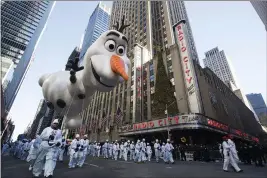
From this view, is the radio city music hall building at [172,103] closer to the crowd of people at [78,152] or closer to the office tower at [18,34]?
the crowd of people at [78,152]

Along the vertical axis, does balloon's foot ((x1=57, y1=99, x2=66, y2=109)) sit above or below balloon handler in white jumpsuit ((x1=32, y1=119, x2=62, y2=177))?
above

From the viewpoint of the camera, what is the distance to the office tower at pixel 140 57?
3388 cm

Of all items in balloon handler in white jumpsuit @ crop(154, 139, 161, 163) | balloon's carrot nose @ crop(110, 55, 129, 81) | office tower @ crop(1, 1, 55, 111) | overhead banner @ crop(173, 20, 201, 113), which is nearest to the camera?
balloon's carrot nose @ crop(110, 55, 129, 81)

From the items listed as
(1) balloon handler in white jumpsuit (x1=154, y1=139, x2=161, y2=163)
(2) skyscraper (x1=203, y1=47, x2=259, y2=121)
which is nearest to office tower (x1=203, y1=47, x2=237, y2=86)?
(2) skyscraper (x1=203, y1=47, x2=259, y2=121)

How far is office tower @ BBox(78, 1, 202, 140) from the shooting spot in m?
33.9

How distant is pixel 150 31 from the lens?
49219mm

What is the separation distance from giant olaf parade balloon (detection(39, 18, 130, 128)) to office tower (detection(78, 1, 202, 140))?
744 inches

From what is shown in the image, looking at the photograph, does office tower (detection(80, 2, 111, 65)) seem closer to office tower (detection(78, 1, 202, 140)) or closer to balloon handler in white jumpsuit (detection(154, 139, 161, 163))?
office tower (detection(78, 1, 202, 140))

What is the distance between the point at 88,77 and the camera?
17.9ft

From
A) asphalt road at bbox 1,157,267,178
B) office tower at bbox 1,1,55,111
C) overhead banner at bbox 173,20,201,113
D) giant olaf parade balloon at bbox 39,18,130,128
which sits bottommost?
asphalt road at bbox 1,157,267,178

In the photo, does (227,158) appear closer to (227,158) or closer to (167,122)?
(227,158)

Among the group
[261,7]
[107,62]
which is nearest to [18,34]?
[261,7]

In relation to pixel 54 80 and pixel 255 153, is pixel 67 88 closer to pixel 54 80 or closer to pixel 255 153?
pixel 54 80

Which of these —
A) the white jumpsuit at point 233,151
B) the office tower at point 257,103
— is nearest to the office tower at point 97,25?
the white jumpsuit at point 233,151
